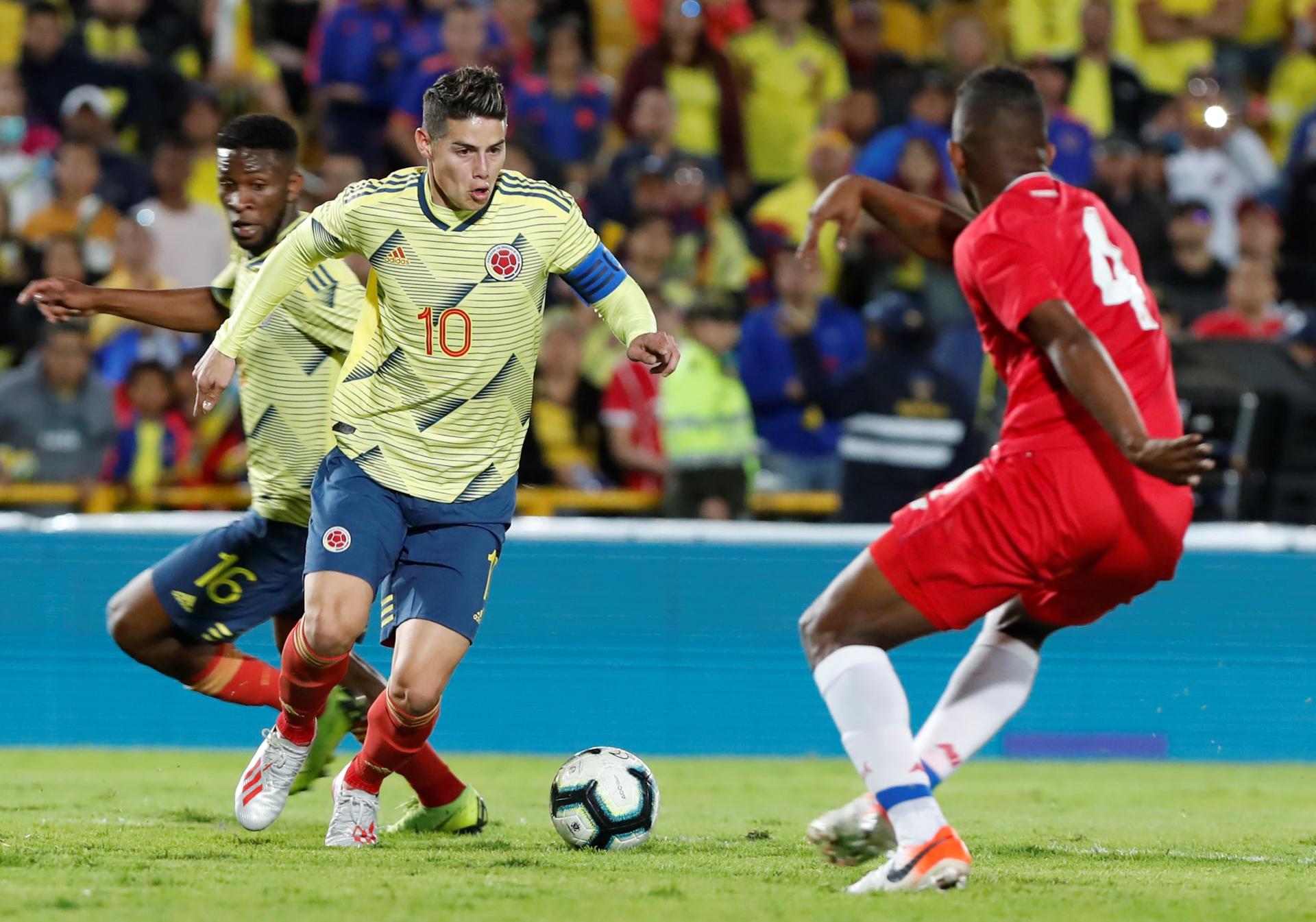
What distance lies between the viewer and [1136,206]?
495 inches

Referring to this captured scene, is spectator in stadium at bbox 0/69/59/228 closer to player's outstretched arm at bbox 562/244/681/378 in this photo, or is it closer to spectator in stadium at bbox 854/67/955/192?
spectator in stadium at bbox 854/67/955/192

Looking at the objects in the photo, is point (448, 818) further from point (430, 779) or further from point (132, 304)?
point (132, 304)

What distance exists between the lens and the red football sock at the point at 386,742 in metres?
5.53

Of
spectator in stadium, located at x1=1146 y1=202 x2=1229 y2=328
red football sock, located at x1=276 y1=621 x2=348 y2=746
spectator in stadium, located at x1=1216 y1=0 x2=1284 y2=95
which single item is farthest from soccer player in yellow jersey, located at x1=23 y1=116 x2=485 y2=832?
spectator in stadium, located at x1=1216 y1=0 x2=1284 y2=95

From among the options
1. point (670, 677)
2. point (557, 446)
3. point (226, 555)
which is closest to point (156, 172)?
point (557, 446)

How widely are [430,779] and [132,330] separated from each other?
5.94 meters

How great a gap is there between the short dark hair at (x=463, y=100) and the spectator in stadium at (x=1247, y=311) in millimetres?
6931

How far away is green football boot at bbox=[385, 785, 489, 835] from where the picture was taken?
6.04 metres

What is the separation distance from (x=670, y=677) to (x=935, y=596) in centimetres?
408

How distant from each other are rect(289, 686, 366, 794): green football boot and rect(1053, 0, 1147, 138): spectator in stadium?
29.6 ft

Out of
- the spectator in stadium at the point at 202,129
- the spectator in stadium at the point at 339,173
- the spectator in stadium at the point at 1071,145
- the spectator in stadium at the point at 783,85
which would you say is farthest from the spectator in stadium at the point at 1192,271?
the spectator in stadium at the point at 202,129

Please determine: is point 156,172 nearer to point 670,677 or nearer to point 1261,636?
point 670,677

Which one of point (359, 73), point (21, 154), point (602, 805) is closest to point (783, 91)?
point (359, 73)

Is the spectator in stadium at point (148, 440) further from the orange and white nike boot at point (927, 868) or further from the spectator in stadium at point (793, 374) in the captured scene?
the orange and white nike boot at point (927, 868)
